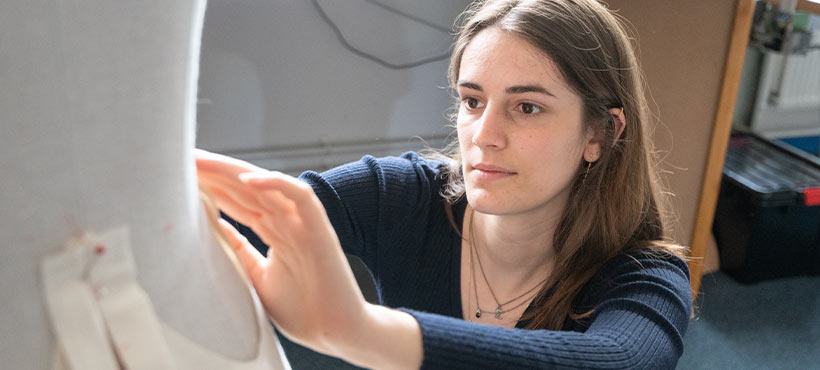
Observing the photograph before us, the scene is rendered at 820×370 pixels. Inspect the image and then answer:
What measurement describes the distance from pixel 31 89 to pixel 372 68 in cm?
160

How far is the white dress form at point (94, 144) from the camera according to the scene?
330mm

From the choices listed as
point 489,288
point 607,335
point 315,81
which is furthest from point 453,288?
point 315,81

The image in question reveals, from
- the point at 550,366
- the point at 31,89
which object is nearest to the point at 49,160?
the point at 31,89

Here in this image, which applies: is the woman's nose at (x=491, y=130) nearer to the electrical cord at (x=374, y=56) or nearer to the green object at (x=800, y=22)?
the electrical cord at (x=374, y=56)

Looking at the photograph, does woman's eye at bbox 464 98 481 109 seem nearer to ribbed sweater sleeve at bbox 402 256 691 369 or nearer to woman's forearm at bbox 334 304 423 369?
ribbed sweater sleeve at bbox 402 256 691 369

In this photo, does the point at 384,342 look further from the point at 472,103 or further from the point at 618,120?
the point at 618,120

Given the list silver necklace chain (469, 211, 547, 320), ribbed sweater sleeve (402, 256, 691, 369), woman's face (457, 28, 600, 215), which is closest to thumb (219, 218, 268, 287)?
ribbed sweater sleeve (402, 256, 691, 369)

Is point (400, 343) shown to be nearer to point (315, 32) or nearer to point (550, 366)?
point (550, 366)

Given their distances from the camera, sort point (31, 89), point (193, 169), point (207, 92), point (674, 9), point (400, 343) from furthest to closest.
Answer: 1. point (207, 92)
2. point (674, 9)
3. point (400, 343)
4. point (193, 169)
5. point (31, 89)

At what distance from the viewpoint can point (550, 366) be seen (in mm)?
604

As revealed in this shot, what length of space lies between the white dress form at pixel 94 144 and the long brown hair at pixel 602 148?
55 cm

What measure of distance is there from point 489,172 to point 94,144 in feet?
1.79

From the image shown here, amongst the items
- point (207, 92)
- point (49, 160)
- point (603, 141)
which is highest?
point (49, 160)

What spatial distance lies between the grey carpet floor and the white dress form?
1.51 m
